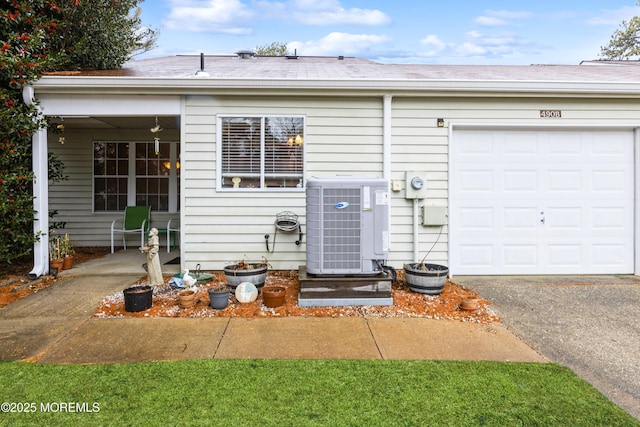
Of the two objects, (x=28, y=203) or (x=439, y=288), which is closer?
(x=439, y=288)

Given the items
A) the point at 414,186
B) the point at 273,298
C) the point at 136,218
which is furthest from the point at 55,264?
the point at 414,186

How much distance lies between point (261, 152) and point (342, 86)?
4.62 ft

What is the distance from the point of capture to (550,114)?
5.15m

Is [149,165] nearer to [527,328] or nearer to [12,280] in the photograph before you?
[12,280]

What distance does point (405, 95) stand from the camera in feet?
16.6

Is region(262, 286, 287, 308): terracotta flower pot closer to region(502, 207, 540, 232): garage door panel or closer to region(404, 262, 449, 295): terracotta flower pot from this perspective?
region(404, 262, 449, 295): terracotta flower pot

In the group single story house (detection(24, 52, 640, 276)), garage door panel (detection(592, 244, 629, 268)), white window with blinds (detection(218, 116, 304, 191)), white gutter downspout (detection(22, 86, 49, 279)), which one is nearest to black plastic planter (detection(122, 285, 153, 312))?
single story house (detection(24, 52, 640, 276))

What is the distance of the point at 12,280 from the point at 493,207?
6511 mm

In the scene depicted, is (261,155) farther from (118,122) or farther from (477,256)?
(118,122)

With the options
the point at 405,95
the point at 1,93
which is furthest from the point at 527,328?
the point at 1,93

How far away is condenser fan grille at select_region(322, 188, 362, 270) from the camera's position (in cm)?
392

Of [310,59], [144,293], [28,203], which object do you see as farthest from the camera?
[310,59]

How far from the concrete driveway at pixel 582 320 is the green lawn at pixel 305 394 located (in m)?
0.25

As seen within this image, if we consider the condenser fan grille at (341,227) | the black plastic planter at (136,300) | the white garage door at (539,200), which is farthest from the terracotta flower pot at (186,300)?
the white garage door at (539,200)
